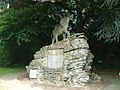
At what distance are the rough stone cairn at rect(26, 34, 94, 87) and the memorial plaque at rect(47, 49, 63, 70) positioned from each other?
0.45 ft

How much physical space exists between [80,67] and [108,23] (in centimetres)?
228

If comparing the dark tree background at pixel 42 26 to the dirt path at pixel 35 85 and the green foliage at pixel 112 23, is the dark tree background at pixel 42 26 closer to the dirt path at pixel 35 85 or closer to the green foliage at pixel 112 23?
the green foliage at pixel 112 23


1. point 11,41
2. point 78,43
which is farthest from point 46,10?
point 78,43

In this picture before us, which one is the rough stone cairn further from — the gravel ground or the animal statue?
the animal statue

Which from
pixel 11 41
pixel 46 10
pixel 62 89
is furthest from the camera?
pixel 11 41

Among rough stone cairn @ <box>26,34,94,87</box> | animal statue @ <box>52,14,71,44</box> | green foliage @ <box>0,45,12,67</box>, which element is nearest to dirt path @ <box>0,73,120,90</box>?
rough stone cairn @ <box>26,34,94,87</box>

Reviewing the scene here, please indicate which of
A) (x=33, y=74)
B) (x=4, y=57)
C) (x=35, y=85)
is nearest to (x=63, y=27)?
(x=33, y=74)

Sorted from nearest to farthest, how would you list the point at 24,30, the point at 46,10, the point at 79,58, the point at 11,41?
the point at 79,58 < the point at 24,30 < the point at 46,10 < the point at 11,41

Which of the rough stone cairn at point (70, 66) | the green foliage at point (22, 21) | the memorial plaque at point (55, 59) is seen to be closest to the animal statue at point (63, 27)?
the rough stone cairn at point (70, 66)

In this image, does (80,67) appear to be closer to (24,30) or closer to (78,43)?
(78,43)

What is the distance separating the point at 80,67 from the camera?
36.4 ft

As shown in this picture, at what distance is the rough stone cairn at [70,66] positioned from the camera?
11102mm

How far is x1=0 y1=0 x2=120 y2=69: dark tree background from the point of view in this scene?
1488 centimetres

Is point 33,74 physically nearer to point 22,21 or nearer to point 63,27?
point 63,27
